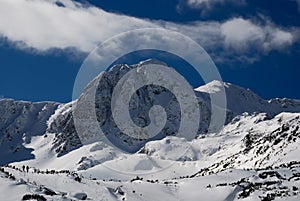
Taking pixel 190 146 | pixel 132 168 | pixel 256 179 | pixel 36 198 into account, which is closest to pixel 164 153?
pixel 190 146

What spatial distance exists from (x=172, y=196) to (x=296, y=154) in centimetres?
3647

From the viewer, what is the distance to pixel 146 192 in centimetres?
4044

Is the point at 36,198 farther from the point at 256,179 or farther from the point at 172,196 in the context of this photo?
the point at 256,179

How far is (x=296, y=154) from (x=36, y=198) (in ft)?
168

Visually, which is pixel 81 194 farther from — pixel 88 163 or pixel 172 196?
pixel 88 163

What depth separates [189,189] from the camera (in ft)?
140

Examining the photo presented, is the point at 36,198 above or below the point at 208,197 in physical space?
below

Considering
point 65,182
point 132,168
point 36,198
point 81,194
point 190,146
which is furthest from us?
point 190,146

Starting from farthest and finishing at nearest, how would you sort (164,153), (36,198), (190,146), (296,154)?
(190,146) < (164,153) < (296,154) < (36,198)

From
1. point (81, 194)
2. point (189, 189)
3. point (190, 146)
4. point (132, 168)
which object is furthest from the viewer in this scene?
point (190, 146)

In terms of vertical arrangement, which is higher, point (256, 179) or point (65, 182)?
point (256, 179)

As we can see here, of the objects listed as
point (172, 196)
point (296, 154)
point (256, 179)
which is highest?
point (296, 154)

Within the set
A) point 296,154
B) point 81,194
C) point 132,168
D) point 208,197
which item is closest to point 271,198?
point 208,197

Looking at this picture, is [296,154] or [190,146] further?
[190,146]
